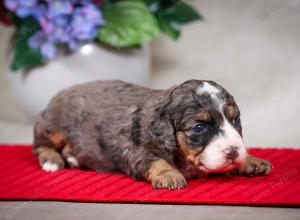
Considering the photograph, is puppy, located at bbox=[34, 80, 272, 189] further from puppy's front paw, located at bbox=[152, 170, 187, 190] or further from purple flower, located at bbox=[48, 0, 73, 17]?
purple flower, located at bbox=[48, 0, 73, 17]

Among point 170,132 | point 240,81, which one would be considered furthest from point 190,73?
point 170,132

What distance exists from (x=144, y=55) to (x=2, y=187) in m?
2.65

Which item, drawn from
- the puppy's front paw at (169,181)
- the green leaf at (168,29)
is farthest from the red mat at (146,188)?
the green leaf at (168,29)

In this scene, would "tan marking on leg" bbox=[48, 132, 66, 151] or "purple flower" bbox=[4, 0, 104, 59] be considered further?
"purple flower" bbox=[4, 0, 104, 59]

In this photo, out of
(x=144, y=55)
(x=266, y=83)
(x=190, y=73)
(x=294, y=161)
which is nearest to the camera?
(x=294, y=161)

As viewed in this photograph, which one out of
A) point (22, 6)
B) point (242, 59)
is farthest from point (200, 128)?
point (242, 59)

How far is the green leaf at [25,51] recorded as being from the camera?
246 inches

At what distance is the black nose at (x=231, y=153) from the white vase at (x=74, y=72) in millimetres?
2588

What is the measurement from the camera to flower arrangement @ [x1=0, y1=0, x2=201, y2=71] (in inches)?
237

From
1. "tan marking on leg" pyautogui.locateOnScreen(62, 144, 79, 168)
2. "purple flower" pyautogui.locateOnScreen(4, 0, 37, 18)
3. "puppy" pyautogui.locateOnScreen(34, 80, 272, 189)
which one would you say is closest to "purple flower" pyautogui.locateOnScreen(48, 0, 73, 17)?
"purple flower" pyautogui.locateOnScreen(4, 0, 37, 18)

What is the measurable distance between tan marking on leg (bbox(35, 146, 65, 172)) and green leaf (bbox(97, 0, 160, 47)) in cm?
151

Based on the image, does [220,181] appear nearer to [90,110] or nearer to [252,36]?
[90,110]

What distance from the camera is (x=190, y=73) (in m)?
7.71

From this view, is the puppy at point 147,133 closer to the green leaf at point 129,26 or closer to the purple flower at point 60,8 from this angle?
the purple flower at point 60,8
